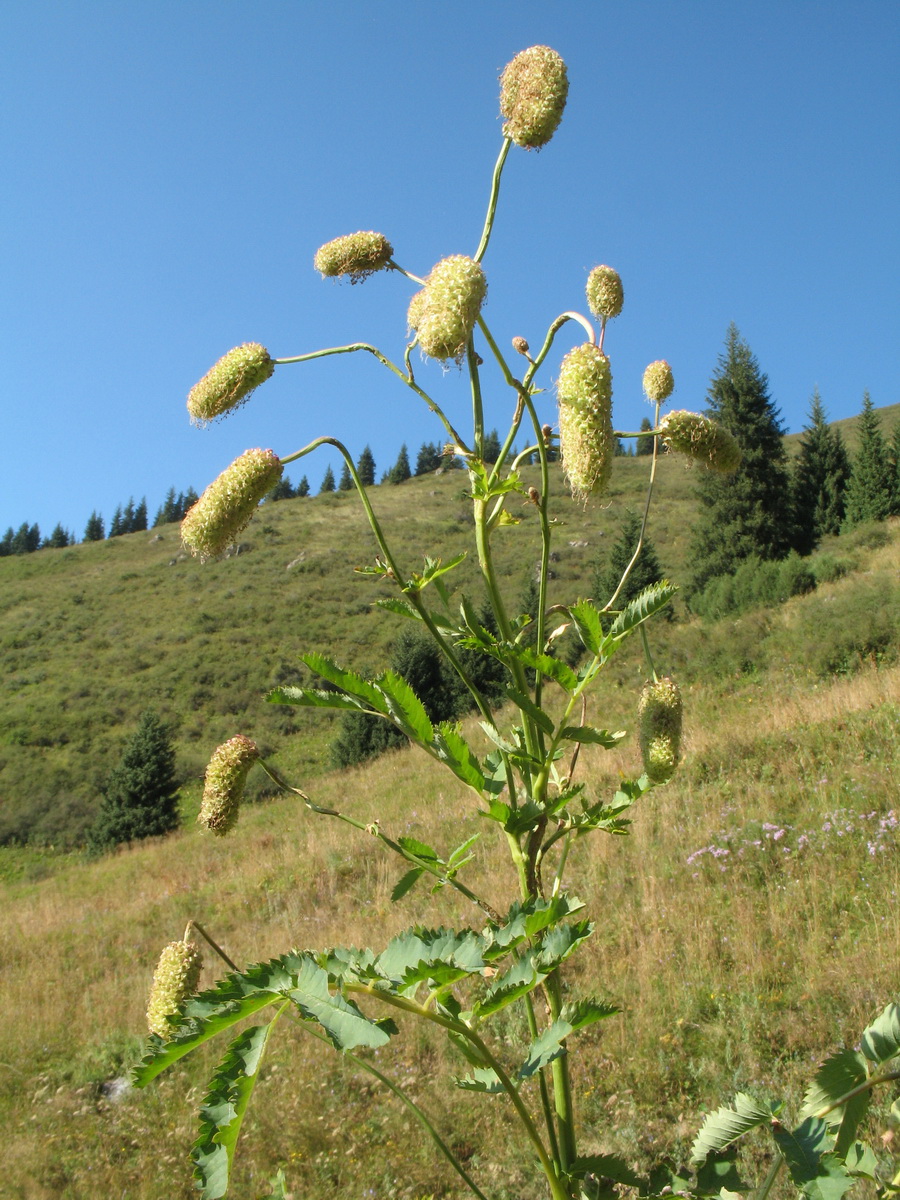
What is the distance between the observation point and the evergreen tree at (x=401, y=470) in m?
71.1

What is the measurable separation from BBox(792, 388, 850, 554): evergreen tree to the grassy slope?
11.0 metres

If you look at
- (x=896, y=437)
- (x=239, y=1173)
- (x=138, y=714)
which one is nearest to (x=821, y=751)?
(x=239, y=1173)

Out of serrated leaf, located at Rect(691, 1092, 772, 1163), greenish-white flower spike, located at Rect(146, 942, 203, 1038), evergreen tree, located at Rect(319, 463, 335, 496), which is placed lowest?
serrated leaf, located at Rect(691, 1092, 772, 1163)

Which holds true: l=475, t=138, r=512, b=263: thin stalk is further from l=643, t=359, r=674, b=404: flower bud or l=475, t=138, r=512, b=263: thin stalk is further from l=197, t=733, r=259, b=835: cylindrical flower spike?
l=197, t=733, r=259, b=835: cylindrical flower spike

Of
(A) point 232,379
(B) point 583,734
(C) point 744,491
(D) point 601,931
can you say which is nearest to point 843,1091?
(B) point 583,734

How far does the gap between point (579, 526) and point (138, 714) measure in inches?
1103

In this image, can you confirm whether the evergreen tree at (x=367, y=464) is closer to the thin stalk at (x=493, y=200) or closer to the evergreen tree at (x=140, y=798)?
the evergreen tree at (x=140, y=798)

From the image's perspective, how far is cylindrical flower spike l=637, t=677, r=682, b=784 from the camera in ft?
4.69

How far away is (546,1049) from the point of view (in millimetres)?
1001

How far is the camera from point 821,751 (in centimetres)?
741

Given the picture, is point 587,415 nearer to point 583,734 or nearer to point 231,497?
point 583,734

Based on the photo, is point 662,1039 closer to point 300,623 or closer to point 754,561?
point 754,561

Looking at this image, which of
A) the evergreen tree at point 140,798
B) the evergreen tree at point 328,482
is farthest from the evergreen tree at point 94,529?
the evergreen tree at point 140,798

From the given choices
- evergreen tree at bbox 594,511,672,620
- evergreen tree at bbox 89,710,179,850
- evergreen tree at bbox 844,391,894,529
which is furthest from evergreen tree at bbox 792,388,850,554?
evergreen tree at bbox 89,710,179,850
